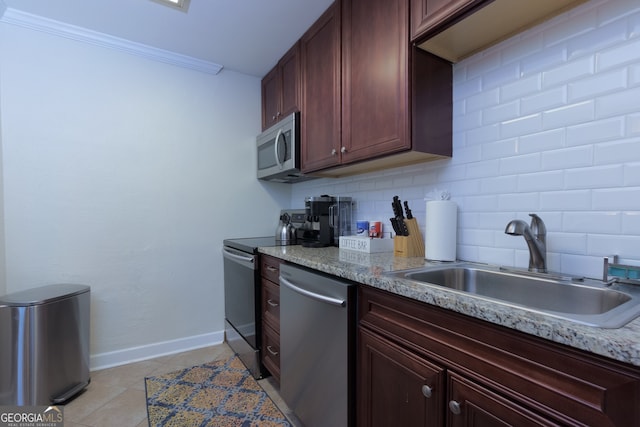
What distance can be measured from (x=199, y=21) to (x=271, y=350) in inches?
87.7

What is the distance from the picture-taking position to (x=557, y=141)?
43.1 inches

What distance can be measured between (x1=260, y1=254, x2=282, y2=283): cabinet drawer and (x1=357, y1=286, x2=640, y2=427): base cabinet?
30.5 inches

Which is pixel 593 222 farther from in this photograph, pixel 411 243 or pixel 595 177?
pixel 411 243

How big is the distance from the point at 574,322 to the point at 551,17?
3.79 feet

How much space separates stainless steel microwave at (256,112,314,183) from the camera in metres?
2.16

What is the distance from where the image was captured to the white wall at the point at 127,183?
1.98 metres

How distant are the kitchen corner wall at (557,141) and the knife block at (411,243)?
0.20 m

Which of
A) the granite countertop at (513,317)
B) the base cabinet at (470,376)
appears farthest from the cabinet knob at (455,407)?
the granite countertop at (513,317)

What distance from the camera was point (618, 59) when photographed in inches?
37.4

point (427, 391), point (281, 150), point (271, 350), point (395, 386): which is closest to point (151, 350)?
point (271, 350)

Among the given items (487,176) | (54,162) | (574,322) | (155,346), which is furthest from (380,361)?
(54,162)

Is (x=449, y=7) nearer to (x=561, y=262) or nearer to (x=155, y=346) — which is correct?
(x=561, y=262)

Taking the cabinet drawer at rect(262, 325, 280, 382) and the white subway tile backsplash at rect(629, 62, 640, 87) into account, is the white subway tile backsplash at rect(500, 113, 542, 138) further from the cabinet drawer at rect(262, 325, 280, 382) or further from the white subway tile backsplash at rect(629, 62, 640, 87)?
the cabinet drawer at rect(262, 325, 280, 382)

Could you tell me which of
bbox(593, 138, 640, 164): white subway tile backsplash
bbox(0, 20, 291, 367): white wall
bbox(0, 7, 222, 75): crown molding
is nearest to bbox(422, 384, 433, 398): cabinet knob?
bbox(593, 138, 640, 164): white subway tile backsplash
